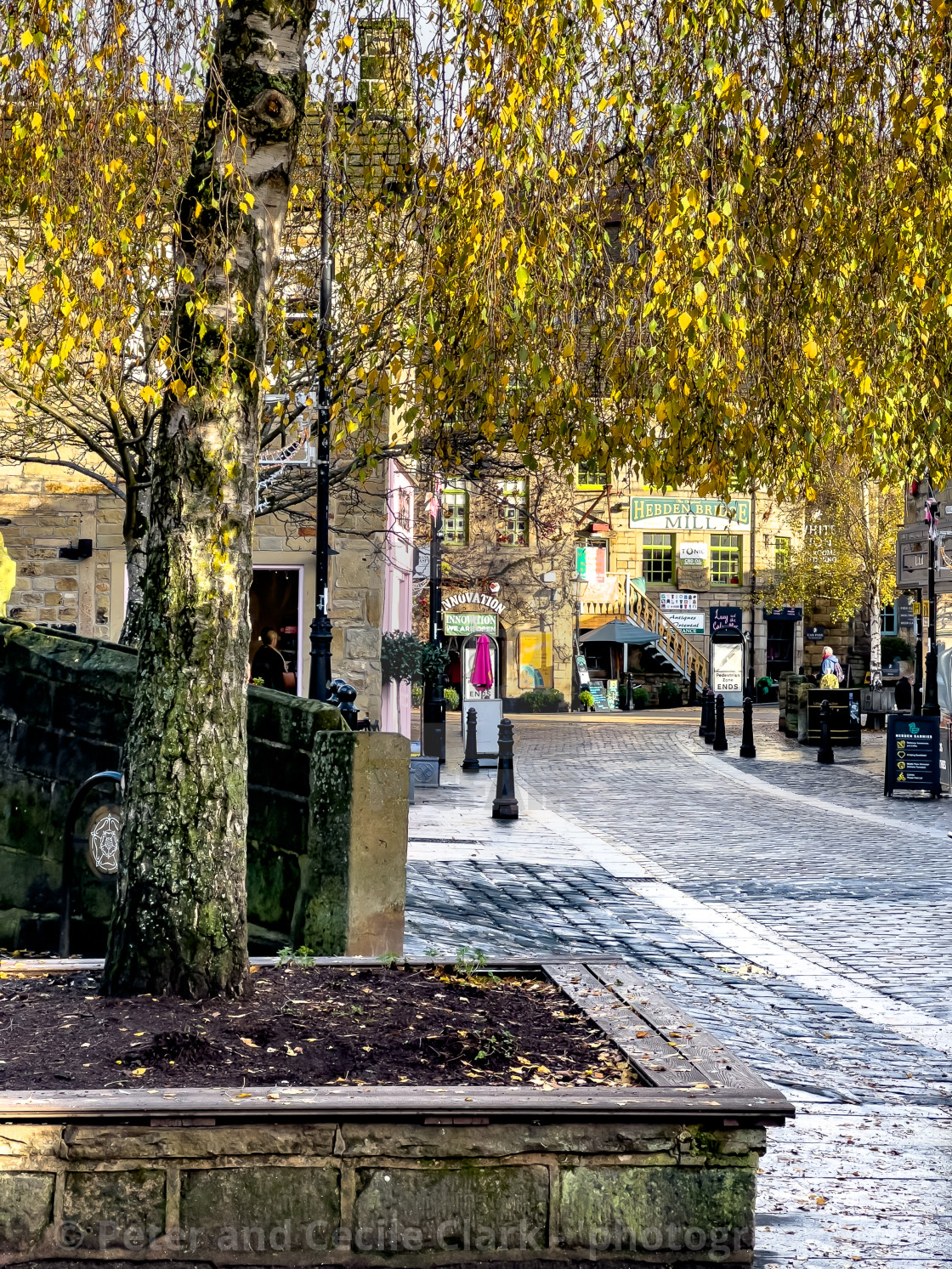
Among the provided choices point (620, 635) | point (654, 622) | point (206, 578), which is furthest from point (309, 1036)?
point (654, 622)

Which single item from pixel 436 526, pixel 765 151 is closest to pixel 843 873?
pixel 765 151

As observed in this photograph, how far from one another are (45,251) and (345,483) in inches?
534

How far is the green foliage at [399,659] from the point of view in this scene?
19.1 meters

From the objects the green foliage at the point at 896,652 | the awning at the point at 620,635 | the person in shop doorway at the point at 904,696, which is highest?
the awning at the point at 620,635

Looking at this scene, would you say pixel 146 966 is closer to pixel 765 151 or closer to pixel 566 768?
pixel 765 151

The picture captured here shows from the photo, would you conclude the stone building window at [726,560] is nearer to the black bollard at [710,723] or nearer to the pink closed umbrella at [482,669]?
the black bollard at [710,723]

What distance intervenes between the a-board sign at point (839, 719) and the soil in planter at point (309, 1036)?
23145 mm

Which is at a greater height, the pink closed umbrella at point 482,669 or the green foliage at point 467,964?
the pink closed umbrella at point 482,669

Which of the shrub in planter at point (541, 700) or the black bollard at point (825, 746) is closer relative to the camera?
the black bollard at point (825, 746)

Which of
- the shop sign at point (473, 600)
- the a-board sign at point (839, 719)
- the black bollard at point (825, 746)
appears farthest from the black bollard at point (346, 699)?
the shop sign at point (473, 600)

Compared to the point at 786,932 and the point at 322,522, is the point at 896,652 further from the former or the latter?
the point at 786,932

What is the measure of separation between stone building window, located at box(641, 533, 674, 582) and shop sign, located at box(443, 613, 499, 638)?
8139mm

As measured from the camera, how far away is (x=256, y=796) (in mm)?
7023

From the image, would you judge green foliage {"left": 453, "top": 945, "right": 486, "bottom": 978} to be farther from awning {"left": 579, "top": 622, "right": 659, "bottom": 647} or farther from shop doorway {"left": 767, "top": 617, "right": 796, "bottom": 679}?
shop doorway {"left": 767, "top": 617, "right": 796, "bottom": 679}
